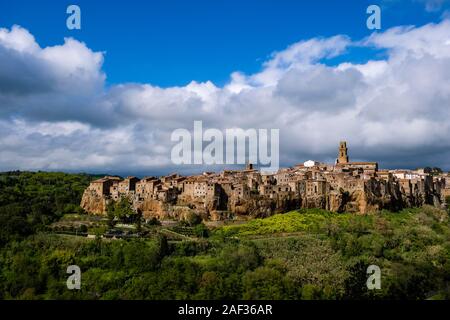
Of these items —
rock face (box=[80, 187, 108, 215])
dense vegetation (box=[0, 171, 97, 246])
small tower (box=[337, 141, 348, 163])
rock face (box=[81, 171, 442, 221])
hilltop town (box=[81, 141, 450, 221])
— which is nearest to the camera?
dense vegetation (box=[0, 171, 97, 246])

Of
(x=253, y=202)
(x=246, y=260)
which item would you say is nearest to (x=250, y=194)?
(x=253, y=202)

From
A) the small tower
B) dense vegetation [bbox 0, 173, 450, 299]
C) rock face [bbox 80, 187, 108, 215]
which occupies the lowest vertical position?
dense vegetation [bbox 0, 173, 450, 299]

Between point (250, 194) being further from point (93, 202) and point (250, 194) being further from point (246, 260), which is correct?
point (93, 202)

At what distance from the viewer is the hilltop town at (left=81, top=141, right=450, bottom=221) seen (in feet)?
149

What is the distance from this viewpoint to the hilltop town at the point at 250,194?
4544 cm

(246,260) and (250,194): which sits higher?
(250,194)

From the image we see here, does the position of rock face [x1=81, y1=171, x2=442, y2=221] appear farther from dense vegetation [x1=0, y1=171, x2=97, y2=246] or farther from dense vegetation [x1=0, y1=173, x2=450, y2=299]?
dense vegetation [x1=0, y1=171, x2=97, y2=246]

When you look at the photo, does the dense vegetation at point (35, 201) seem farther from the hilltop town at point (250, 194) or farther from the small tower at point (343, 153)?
the small tower at point (343, 153)

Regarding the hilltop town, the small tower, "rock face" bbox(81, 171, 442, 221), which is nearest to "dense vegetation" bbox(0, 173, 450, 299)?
"rock face" bbox(81, 171, 442, 221)

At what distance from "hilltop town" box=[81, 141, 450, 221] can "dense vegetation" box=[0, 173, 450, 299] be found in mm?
1732

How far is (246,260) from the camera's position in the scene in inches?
1364

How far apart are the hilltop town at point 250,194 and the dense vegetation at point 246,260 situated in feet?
5.68

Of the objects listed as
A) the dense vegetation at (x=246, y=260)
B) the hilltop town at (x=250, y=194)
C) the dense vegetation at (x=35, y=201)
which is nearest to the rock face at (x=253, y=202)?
the hilltop town at (x=250, y=194)

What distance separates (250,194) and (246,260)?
39.4 feet
